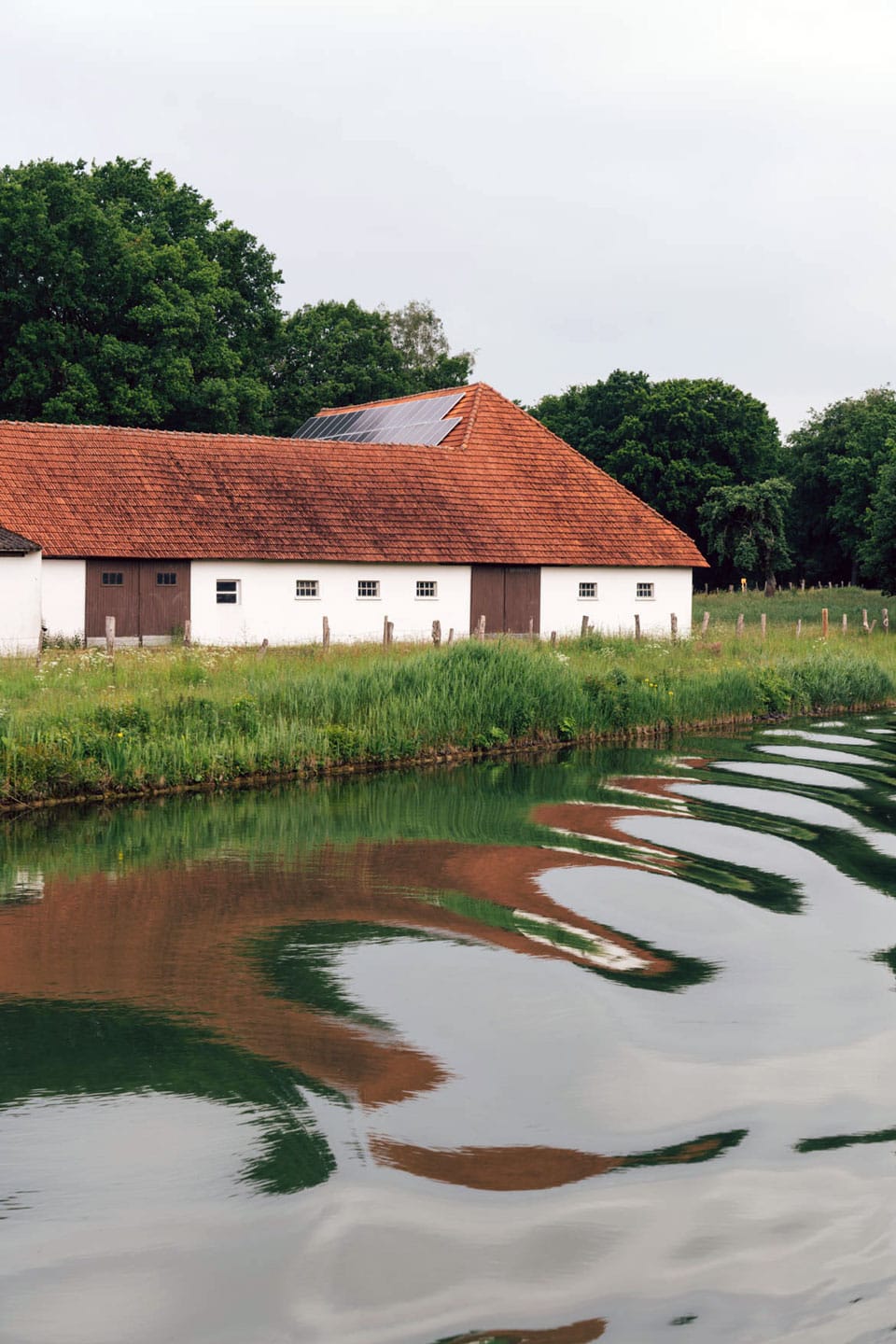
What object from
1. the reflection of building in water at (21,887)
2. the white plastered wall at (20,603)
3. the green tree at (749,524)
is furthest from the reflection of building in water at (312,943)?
the green tree at (749,524)

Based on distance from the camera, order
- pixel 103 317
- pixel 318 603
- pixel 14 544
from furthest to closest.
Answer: pixel 103 317 → pixel 318 603 → pixel 14 544

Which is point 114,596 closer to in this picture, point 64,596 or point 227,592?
point 64,596

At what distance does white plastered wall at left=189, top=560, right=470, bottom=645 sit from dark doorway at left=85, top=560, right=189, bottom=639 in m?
0.32

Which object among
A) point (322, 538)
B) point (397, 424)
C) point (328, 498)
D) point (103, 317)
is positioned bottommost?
point (322, 538)

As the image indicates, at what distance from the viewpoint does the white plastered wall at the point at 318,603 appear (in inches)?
1312

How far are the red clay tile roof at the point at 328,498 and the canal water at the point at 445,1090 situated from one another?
703 inches

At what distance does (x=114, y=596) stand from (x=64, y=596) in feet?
3.53

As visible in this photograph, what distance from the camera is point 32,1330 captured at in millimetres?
5855

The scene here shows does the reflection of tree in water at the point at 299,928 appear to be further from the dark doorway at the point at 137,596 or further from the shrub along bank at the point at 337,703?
the dark doorway at the point at 137,596

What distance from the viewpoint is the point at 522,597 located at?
122 feet

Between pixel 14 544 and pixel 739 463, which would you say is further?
pixel 739 463

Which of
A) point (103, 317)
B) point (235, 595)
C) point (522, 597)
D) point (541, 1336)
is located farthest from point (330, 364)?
point (541, 1336)

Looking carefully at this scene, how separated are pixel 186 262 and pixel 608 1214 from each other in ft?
150

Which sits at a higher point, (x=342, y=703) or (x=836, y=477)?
(x=836, y=477)
